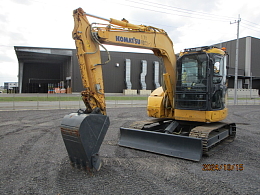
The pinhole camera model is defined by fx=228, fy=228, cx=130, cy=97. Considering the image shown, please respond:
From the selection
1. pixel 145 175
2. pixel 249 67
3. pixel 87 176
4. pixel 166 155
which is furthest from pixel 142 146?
pixel 249 67

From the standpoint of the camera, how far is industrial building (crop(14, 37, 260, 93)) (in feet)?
155

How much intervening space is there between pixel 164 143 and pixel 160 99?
1.65 meters

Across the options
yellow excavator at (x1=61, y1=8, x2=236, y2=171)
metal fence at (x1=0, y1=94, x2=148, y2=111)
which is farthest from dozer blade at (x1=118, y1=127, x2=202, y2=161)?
metal fence at (x1=0, y1=94, x2=148, y2=111)

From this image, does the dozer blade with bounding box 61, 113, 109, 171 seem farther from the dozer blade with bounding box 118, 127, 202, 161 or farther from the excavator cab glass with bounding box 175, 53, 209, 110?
the excavator cab glass with bounding box 175, 53, 209, 110

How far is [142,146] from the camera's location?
664 cm

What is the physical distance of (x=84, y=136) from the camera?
173 inches

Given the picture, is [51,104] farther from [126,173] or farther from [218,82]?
[126,173]

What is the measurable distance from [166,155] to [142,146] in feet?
2.67

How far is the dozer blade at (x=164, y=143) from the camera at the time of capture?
5.83 m

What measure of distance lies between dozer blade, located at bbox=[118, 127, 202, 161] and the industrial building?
39.6 metres

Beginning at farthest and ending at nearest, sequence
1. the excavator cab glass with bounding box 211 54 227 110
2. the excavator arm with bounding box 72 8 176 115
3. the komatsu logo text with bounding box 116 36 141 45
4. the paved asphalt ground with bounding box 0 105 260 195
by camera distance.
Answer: the excavator cab glass with bounding box 211 54 227 110 → the komatsu logo text with bounding box 116 36 141 45 → the excavator arm with bounding box 72 8 176 115 → the paved asphalt ground with bounding box 0 105 260 195

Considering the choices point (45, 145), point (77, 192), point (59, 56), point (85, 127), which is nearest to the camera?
point (77, 192)

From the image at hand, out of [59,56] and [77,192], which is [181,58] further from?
[59,56]

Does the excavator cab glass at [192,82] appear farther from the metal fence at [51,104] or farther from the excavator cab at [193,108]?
the metal fence at [51,104]
